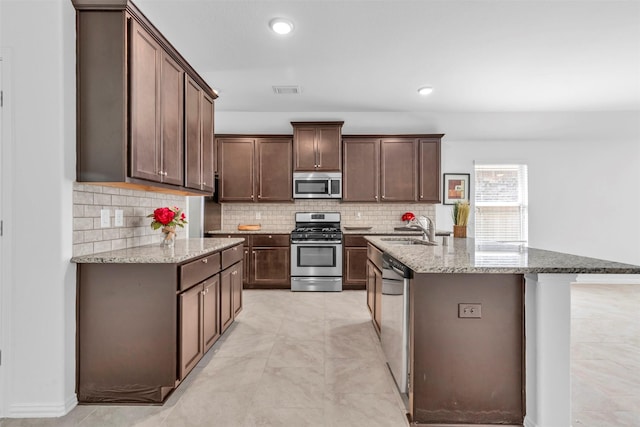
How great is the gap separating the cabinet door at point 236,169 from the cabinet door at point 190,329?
2900mm

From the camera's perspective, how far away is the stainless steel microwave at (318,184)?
16.2 ft

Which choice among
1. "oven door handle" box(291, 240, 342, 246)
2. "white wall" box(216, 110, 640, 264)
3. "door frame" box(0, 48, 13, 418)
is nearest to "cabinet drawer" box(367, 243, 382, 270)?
"oven door handle" box(291, 240, 342, 246)

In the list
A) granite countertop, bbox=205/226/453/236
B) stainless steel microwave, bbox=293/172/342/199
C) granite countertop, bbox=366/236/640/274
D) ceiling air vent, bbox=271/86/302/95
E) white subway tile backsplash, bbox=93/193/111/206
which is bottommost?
granite countertop, bbox=205/226/453/236

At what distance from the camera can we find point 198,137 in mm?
3020

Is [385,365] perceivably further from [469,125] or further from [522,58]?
[469,125]

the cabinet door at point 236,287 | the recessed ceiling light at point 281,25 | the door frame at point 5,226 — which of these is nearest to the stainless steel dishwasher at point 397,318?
the cabinet door at point 236,287

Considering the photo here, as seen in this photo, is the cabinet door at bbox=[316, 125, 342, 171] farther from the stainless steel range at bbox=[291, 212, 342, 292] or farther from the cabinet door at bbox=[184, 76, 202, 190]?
the cabinet door at bbox=[184, 76, 202, 190]

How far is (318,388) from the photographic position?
7.06 ft

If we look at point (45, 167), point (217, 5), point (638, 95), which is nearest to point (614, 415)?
point (45, 167)

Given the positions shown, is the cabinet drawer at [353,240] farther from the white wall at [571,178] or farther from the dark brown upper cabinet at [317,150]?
the white wall at [571,178]

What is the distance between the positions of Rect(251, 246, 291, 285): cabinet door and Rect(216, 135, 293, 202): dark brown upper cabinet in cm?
81

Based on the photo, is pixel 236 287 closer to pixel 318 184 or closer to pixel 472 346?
pixel 318 184

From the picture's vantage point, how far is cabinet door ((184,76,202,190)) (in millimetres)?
2777

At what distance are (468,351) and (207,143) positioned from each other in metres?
2.86
